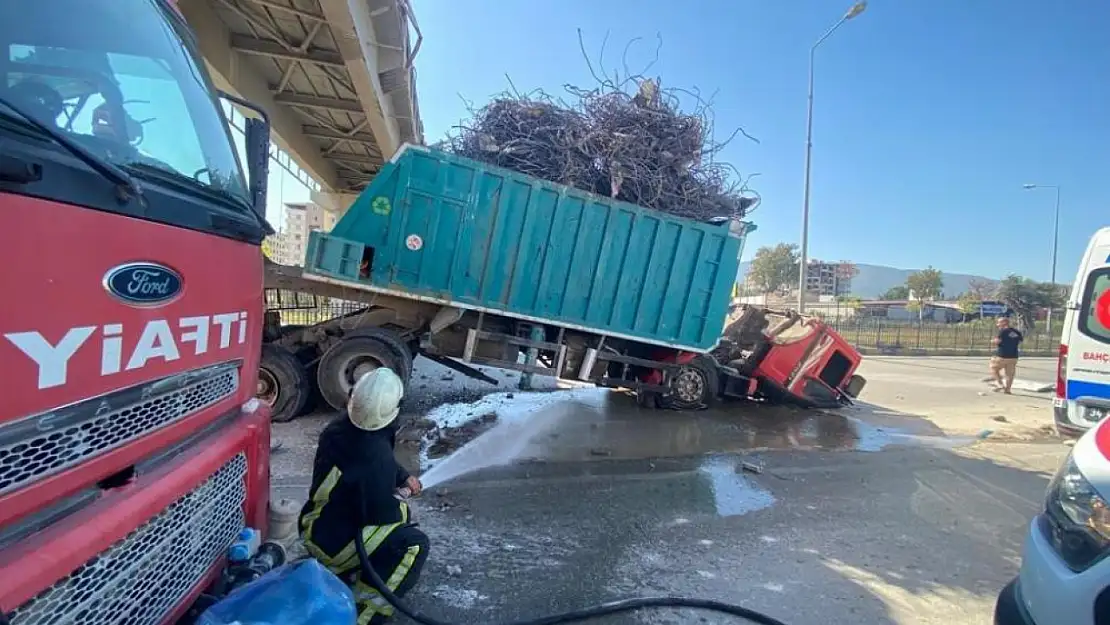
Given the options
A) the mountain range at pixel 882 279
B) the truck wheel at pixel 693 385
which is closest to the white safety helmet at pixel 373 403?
the truck wheel at pixel 693 385

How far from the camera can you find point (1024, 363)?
18.4 metres

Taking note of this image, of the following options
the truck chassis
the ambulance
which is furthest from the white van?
the ambulance

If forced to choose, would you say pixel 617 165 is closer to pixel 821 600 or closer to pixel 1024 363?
pixel 821 600

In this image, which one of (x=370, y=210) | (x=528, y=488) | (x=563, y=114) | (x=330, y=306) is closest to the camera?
(x=528, y=488)

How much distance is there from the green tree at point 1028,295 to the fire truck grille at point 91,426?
1781 inches

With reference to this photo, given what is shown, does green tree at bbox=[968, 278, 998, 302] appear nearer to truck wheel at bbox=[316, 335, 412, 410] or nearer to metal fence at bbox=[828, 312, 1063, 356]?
metal fence at bbox=[828, 312, 1063, 356]

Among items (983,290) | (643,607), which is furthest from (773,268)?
(643,607)

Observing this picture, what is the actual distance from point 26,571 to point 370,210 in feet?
18.6

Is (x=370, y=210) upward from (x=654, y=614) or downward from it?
upward

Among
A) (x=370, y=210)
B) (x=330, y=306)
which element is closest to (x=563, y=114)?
(x=370, y=210)

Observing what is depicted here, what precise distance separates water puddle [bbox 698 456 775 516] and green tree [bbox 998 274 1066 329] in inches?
1603

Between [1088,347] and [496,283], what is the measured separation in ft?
19.1

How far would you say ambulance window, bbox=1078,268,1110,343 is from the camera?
5223mm

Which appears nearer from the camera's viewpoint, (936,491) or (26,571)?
(26,571)
